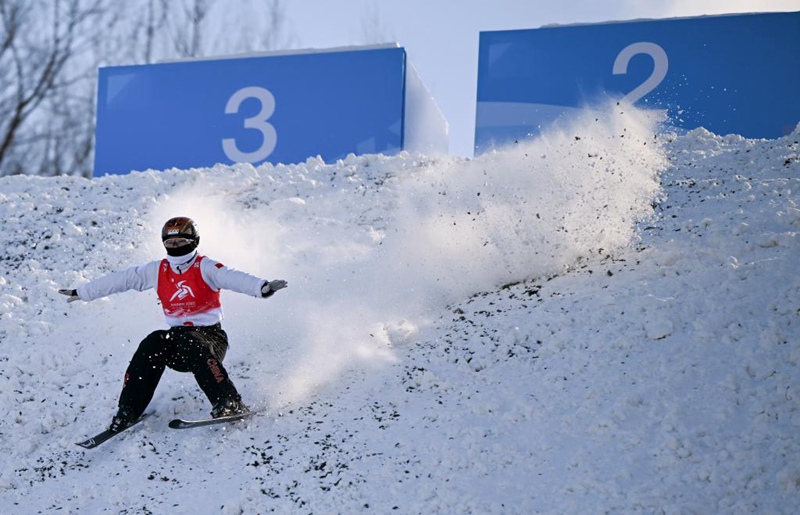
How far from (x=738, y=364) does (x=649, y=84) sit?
6.30 metres

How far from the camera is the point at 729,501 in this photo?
4.00 metres

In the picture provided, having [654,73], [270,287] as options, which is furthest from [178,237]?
[654,73]

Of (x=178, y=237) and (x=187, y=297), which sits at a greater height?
(x=178, y=237)

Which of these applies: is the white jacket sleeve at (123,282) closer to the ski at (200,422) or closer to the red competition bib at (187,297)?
the red competition bib at (187,297)

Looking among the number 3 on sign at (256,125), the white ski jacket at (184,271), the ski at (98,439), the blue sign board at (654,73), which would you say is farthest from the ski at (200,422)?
the number 3 on sign at (256,125)

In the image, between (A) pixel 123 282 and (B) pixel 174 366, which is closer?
(B) pixel 174 366

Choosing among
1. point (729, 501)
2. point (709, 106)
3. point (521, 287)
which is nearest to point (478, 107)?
point (709, 106)

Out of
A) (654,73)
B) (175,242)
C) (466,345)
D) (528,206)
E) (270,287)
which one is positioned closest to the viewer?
(270,287)

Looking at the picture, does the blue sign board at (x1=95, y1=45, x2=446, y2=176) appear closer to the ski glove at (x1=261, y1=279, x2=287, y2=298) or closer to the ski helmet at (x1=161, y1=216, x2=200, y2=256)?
the ski helmet at (x1=161, y1=216, x2=200, y2=256)

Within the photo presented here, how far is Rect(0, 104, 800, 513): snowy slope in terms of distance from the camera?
4.52 m

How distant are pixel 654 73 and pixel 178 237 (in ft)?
22.6

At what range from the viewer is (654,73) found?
10.5m

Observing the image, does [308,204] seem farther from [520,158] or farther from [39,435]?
[39,435]

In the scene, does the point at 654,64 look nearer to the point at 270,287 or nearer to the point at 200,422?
the point at 270,287
